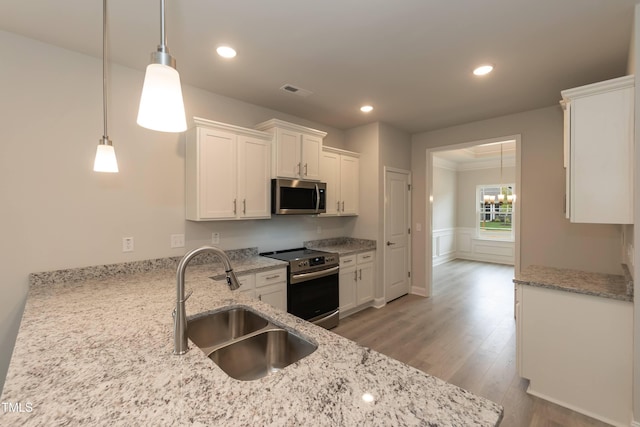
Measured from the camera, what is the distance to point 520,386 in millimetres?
2342

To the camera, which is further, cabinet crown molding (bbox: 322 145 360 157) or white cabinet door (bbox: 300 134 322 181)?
cabinet crown molding (bbox: 322 145 360 157)

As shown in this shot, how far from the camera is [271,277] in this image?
9.28 feet

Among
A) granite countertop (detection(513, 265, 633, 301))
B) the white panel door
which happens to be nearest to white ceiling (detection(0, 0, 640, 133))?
the white panel door

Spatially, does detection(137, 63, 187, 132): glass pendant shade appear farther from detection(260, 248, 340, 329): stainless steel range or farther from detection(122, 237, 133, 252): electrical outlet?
detection(260, 248, 340, 329): stainless steel range

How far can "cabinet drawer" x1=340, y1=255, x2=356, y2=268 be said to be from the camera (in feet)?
11.8

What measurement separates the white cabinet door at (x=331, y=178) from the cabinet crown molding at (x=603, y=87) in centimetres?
245

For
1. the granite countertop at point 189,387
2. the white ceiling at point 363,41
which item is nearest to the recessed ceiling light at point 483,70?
the white ceiling at point 363,41

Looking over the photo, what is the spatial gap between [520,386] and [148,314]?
9.28 feet

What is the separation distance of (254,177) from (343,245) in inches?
70.9

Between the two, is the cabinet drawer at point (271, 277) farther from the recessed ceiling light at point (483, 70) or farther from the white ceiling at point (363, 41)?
the recessed ceiling light at point (483, 70)

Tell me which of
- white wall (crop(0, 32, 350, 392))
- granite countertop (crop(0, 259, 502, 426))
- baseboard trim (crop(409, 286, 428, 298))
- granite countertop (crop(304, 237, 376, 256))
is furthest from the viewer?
baseboard trim (crop(409, 286, 428, 298))

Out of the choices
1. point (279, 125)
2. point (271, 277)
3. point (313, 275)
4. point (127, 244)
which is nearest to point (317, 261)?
point (313, 275)

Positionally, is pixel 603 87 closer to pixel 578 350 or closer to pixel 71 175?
pixel 578 350

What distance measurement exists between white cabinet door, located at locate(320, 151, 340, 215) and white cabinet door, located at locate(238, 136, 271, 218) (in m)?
0.89
